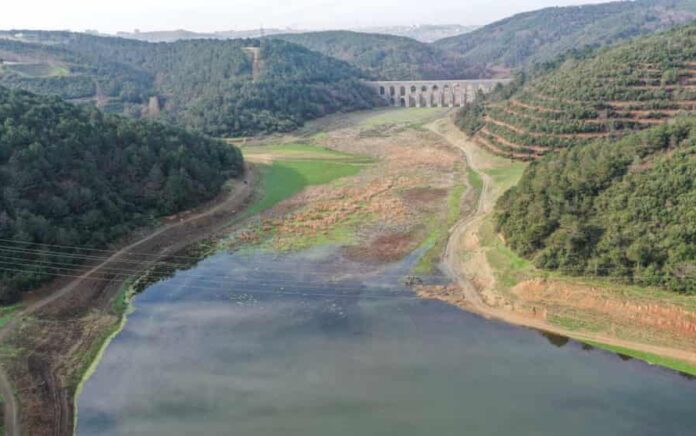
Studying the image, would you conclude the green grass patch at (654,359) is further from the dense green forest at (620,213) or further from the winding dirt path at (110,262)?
the winding dirt path at (110,262)

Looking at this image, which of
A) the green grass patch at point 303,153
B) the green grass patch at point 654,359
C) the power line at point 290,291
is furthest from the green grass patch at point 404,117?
the green grass patch at point 654,359

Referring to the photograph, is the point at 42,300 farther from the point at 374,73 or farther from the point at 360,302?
the point at 374,73

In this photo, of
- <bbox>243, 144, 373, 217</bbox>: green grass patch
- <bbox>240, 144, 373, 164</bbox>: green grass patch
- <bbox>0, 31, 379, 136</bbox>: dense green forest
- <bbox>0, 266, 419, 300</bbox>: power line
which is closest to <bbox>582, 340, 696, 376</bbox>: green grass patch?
<bbox>0, 266, 419, 300</bbox>: power line

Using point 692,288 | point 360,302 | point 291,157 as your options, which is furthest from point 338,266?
point 291,157

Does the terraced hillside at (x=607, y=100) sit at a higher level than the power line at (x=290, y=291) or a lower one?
higher

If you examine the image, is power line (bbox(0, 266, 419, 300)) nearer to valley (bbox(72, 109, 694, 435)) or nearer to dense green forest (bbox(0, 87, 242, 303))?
valley (bbox(72, 109, 694, 435))

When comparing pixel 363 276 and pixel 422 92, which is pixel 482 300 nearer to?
pixel 363 276
